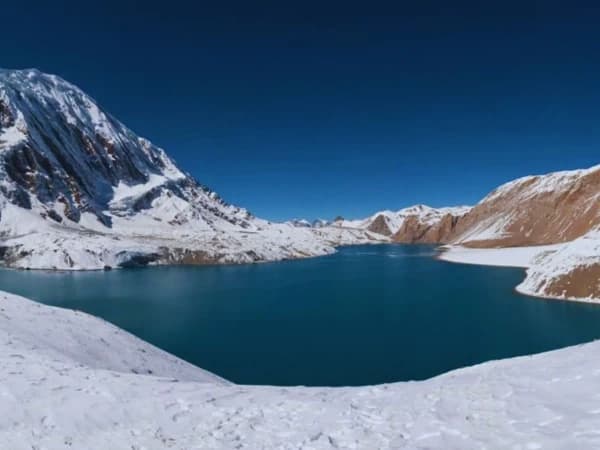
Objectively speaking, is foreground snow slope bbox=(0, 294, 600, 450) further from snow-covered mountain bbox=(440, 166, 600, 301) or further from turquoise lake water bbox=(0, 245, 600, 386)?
snow-covered mountain bbox=(440, 166, 600, 301)

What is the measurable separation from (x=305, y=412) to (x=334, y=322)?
3818 centimetres

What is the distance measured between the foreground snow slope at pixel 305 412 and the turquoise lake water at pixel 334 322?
17082mm

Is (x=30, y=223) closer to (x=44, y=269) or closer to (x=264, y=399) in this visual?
(x=44, y=269)

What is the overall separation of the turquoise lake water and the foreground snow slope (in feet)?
Result: 56.0

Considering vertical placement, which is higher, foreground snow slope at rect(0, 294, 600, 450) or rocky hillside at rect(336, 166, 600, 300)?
rocky hillside at rect(336, 166, 600, 300)

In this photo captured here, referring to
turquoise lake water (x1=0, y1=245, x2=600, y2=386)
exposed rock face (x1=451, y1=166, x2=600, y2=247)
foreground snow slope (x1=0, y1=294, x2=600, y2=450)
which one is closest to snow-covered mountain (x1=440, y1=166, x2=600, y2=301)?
exposed rock face (x1=451, y1=166, x2=600, y2=247)

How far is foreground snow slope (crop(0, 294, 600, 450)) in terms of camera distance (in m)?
9.77

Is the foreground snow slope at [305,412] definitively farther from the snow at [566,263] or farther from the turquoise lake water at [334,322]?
the snow at [566,263]

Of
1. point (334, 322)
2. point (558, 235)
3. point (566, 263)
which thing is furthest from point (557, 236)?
point (334, 322)

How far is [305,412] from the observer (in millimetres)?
12016

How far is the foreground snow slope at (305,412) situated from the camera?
9773mm

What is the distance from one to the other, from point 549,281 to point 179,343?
55680mm

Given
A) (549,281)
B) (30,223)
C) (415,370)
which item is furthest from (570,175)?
(30,223)

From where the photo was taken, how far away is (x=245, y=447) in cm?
1037
